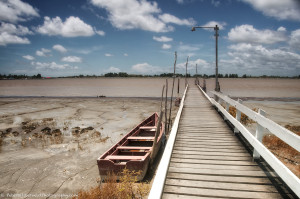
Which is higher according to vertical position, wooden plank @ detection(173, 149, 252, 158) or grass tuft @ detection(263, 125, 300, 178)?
wooden plank @ detection(173, 149, 252, 158)

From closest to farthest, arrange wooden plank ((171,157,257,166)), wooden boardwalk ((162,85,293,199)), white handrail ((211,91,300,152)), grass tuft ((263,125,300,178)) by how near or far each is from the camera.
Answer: white handrail ((211,91,300,152))
wooden boardwalk ((162,85,293,199))
wooden plank ((171,157,257,166))
grass tuft ((263,125,300,178))

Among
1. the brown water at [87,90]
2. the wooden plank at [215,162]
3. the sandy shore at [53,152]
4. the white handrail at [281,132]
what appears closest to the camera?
the white handrail at [281,132]

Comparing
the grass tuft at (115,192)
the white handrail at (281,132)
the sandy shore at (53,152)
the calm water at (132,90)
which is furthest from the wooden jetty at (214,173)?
the calm water at (132,90)

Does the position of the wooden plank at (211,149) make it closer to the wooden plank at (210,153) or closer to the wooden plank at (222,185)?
the wooden plank at (210,153)

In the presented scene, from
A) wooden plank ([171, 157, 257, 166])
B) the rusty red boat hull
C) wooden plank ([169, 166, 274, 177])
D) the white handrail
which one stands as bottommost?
the rusty red boat hull

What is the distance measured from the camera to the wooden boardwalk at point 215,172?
362cm

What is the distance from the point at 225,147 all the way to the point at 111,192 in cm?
373

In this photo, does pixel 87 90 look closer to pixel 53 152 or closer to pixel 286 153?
pixel 53 152

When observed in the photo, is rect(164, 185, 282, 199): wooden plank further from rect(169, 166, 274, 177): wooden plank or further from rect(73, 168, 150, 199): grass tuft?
rect(73, 168, 150, 199): grass tuft

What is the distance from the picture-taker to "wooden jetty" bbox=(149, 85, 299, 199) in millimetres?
3584

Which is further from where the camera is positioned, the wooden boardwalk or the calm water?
the calm water

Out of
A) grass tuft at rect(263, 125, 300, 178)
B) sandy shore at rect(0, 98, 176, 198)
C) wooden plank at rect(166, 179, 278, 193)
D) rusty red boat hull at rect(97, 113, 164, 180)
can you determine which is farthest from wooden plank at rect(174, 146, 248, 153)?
sandy shore at rect(0, 98, 176, 198)

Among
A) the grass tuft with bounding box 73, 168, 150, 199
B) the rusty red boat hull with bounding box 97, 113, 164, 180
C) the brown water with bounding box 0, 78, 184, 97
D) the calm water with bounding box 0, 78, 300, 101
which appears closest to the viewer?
the grass tuft with bounding box 73, 168, 150, 199

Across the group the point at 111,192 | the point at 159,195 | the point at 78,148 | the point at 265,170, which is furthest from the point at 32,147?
the point at 265,170
